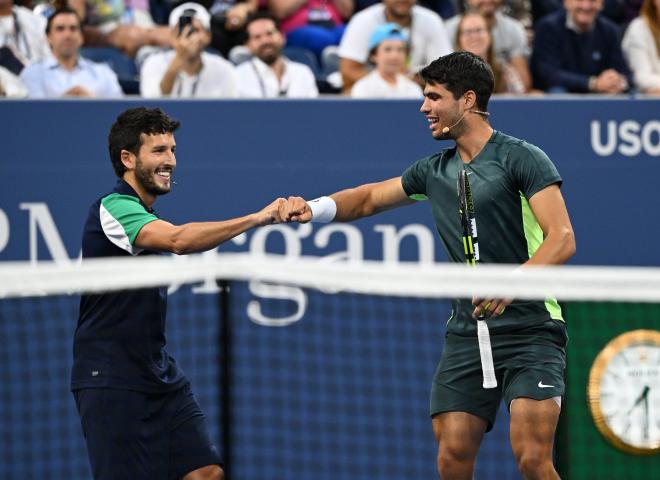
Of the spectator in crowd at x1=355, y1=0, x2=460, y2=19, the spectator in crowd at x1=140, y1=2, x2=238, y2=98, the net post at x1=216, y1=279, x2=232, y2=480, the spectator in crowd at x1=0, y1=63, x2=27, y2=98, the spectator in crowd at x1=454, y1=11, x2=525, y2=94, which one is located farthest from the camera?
the spectator in crowd at x1=355, y1=0, x2=460, y2=19

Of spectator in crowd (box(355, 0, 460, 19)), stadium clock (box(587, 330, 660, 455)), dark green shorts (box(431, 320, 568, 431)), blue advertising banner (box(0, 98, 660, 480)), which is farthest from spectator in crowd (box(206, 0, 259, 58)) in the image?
dark green shorts (box(431, 320, 568, 431))

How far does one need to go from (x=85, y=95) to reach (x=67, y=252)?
3.64ft

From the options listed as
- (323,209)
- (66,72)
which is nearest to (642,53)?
(66,72)

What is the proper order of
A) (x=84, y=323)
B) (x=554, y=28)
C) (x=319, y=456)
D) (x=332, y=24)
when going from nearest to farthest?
1. (x=84, y=323)
2. (x=319, y=456)
3. (x=554, y=28)
4. (x=332, y=24)

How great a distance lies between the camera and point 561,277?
4.69 meters

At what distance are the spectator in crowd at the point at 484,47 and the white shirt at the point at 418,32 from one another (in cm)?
12

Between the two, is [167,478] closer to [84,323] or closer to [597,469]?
[84,323]

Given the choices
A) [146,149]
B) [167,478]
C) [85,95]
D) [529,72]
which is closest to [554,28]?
[529,72]

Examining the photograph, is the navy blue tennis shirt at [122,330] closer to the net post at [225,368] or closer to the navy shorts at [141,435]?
the navy shorts at [141,435]

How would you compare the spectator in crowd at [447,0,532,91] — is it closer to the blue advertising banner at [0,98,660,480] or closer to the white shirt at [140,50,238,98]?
the blue advertising banner at [0,98,660,480]

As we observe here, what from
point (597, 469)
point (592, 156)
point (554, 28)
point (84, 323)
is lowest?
point (597, 469)

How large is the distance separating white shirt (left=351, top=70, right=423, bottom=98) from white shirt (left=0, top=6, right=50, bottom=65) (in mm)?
1980

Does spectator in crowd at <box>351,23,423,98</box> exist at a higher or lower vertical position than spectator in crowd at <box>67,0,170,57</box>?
lower

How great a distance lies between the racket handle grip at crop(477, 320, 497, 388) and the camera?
203 inches
